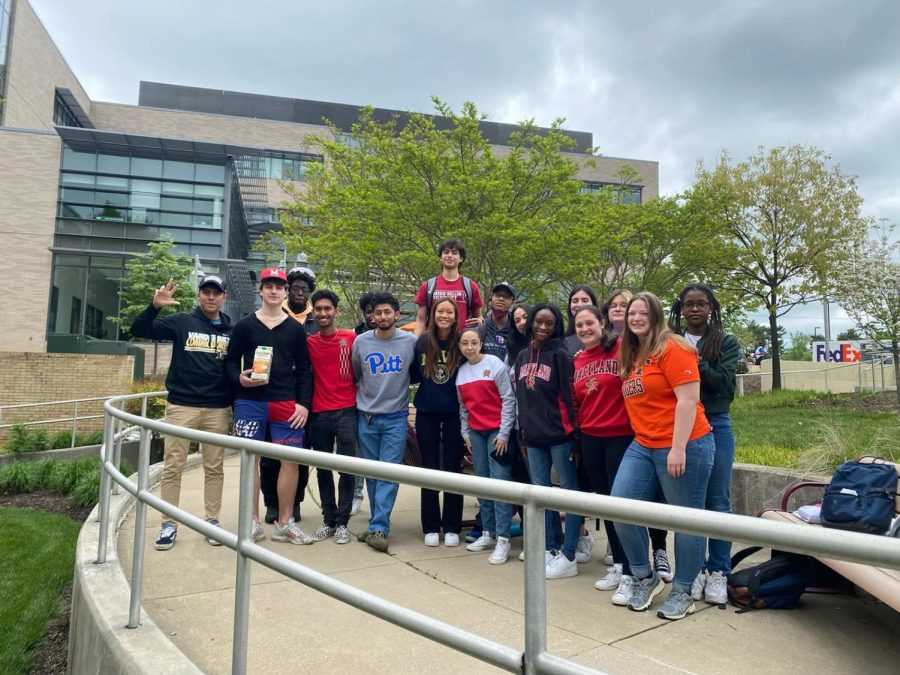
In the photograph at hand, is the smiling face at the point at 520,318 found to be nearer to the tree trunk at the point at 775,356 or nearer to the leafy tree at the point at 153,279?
the tree trunk at the point at 775,356

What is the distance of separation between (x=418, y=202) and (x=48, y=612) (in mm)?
10822

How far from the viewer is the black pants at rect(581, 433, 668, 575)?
3.72 meters

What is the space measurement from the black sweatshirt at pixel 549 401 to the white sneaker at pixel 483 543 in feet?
2.58

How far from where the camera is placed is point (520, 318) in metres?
4.77

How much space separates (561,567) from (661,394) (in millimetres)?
1225

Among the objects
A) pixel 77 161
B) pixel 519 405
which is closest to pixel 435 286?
pixel 519 405

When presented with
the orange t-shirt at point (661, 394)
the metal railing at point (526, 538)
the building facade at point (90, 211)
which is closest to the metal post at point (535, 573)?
the metal railing at point (526, 538)

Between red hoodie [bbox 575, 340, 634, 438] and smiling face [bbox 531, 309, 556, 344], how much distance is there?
0.33 m

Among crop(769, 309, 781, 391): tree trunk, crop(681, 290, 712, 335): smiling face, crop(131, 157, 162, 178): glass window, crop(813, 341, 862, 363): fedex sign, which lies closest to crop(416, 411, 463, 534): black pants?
crop(681, 290, 712, 335): smiling face

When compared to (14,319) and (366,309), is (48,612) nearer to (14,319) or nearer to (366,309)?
(366,309)

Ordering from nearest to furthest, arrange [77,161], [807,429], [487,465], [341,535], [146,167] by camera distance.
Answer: [341,535] < [487,465] < [807,429] < [77,161] < [146,167]

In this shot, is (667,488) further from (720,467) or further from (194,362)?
(194,362)

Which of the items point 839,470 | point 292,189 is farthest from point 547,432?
point 292,189

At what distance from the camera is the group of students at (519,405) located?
3299mm
